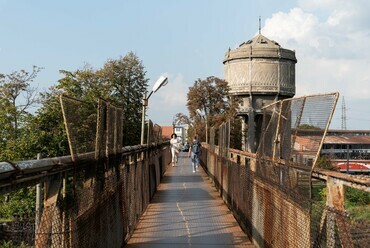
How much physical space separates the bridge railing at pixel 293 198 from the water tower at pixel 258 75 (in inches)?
2179

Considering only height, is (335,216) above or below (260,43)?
below

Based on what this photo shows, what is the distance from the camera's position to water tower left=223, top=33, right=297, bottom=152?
6438cm

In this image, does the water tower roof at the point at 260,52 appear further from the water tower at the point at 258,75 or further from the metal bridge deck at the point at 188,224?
the metal bridge deck at the point at 188,224

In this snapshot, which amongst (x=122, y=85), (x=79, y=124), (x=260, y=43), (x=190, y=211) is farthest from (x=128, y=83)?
(x=260, y=43)

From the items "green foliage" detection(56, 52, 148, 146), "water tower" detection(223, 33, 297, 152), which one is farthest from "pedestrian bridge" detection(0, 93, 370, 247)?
"water tower" detection(223, 33, 297, 152)

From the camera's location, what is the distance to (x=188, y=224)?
9.64 m

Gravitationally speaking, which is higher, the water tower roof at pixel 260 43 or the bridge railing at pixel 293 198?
the water tower roof at pixel 260 43

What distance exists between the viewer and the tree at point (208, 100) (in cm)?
5116

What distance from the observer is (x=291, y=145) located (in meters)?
5.67

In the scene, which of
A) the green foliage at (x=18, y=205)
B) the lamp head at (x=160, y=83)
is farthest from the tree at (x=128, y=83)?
the lamp head at (x=160, y=83)

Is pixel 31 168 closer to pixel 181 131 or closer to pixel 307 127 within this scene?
pixel 307 127

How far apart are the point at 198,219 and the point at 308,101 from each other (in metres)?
5.47

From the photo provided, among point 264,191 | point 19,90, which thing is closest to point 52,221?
point 264,191

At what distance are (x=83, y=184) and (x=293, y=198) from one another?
7.33 feet
